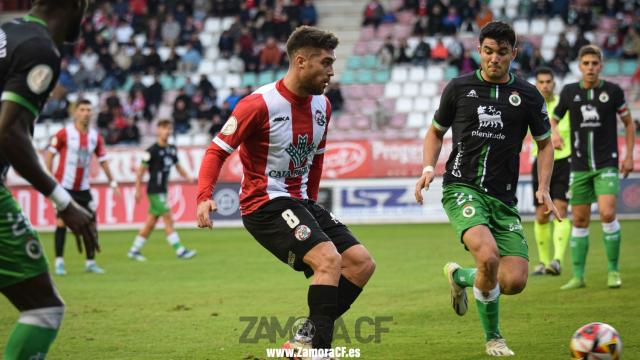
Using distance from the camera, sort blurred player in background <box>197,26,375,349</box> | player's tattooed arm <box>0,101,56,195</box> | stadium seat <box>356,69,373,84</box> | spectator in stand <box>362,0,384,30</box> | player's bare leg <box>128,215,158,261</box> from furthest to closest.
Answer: spectator in stand <box>362,0,384,30</box>
stadium seat <box>356,69,373,84</box>
player's bare leg <box>128,215,158,261</box>
blurred player in background <box>197,26,375,349</box>
player's tattooed arm <box>0,101,56,195</box>

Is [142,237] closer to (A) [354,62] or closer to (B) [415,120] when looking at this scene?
(B) [415,120]

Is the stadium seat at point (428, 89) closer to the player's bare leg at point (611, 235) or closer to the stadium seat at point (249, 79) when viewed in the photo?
the stadium seat at point (249, 79)

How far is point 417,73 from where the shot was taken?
28938 mm

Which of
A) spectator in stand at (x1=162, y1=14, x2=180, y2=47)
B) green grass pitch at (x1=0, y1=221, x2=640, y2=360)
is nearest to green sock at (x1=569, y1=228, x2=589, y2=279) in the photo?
green grass pitch at (x1=0, y1=221, x2=640, y2=360)

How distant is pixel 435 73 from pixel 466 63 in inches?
62.6

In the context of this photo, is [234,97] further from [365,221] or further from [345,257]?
[345,257]

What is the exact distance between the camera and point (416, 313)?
384 inches

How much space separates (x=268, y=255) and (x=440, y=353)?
9936mm

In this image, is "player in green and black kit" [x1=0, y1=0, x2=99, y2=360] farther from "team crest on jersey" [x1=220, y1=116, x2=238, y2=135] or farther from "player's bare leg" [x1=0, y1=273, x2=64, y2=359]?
"team crest on jersey" [x1=220, y1=116, x2=238, y2=135]

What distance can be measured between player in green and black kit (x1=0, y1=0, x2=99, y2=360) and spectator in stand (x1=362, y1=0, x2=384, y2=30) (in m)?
26.6

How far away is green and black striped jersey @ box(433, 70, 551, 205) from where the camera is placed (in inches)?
297

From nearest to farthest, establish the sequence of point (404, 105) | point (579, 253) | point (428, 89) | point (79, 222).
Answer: point (79, 222) < point (579, 253) < point (404, 105) < point (428, 89)

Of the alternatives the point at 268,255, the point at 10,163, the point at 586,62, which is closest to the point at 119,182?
the point at 268,255

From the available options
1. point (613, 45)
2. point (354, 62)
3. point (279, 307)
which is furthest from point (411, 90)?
point (279, 307)
